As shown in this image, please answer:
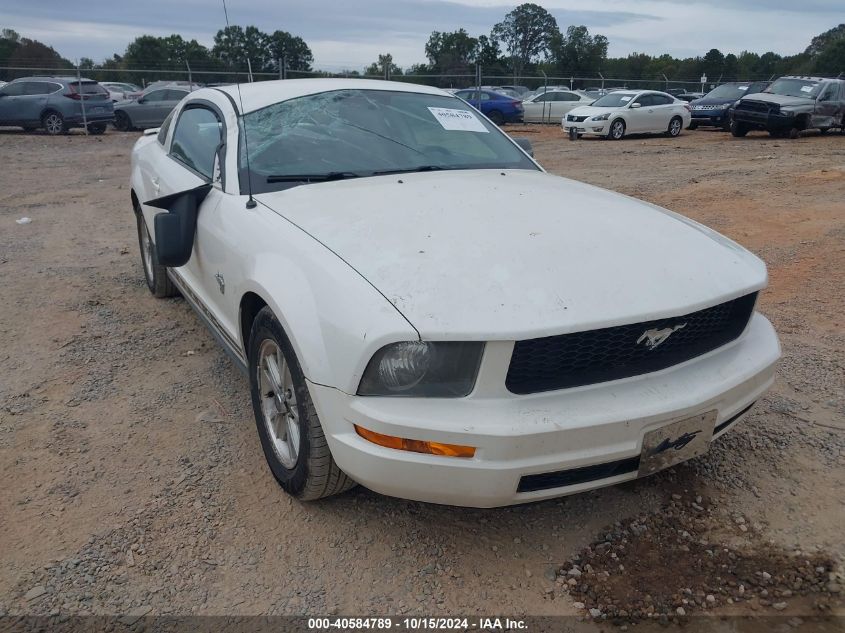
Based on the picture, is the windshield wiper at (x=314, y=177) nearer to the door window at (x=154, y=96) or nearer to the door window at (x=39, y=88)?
the door window at (x=39, y=88)

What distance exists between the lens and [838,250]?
5.82 m

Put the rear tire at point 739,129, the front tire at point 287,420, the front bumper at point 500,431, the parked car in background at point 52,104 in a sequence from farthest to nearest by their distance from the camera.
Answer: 1. the parked car in background at point 52,104
2. the rear tire at point 739,129
3. the front tire at point 287,420
4. the front bumper at point 500,431

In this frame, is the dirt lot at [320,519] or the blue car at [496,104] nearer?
the dirt lot at [320,519]

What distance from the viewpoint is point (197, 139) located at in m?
3.93

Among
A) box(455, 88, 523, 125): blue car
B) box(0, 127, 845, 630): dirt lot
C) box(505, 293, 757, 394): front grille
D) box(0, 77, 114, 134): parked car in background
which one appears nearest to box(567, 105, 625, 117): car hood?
box(455, 88, 523, 125): blue car

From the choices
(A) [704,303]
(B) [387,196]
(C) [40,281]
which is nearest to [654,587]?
(A) [704,303]

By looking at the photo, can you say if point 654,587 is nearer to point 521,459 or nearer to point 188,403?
point 521,459

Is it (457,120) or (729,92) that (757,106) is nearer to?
(729,92)

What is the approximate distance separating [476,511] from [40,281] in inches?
178

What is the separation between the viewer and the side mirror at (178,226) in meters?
3.26

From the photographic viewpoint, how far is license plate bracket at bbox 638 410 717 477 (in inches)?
84.0

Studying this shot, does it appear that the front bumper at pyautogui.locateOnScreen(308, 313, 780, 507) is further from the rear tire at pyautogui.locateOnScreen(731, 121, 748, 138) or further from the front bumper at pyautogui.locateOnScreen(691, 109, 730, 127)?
the front bumper at pyautogui.locateOnScreen(691, 109, 730, 127)

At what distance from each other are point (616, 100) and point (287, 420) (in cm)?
1828

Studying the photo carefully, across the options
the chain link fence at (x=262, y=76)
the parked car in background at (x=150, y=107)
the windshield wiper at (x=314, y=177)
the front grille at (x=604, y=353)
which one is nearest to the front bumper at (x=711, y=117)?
the chain link fence at (x=262, y=76)
